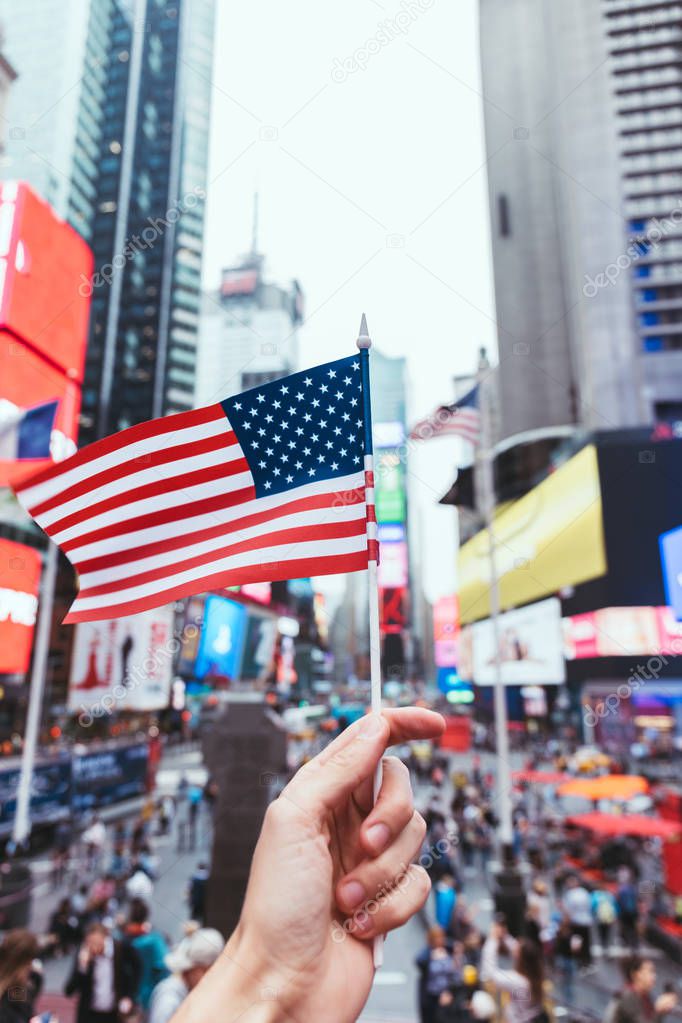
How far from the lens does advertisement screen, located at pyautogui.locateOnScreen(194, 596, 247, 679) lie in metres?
12.2

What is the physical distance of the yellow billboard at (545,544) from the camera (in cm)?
2342

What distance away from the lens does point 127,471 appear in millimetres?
2934

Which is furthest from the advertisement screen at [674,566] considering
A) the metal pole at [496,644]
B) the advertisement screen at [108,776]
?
the advertisement screen at [108,776]

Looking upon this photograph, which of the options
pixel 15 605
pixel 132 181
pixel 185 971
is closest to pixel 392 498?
pixel 15 605

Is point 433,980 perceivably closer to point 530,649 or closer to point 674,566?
point 674,566

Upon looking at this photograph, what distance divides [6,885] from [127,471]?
764 centimetres

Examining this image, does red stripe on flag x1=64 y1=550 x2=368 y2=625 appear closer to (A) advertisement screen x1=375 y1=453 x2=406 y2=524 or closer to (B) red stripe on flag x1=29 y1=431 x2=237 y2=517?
(B) red stripe on flag x1=29 y1=431 x2=237 y2=517

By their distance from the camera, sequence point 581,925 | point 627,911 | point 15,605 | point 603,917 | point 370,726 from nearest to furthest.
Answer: point 370,726 → point 15,605 → point 581,925 → point 603,917 → point 627,911

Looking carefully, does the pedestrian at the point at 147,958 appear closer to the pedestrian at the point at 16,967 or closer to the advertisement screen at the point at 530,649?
the pedestrian at the point at 16,967

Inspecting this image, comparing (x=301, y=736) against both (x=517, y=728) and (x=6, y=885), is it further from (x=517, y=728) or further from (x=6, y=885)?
(x=517, y=728)

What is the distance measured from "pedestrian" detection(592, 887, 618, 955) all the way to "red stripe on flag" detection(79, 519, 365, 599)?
1061 cm

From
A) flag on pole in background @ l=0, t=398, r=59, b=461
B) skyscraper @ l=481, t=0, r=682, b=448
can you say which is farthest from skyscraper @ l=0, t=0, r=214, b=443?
flag on pole in background @ l=0, t=398, r=59, b=461

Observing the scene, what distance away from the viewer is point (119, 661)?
34.3 feet

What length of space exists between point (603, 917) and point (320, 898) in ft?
35.4
